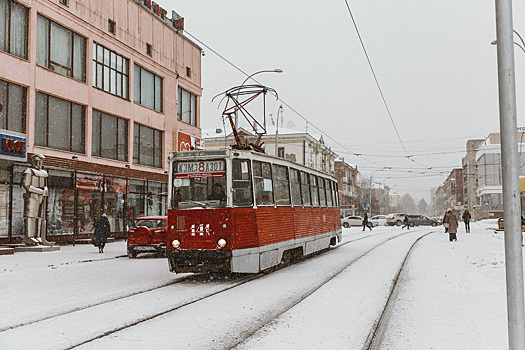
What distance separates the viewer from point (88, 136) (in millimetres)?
26703

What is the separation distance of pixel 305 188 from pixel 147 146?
1937 cm

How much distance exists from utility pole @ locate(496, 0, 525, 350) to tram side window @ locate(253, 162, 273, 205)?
7.63 m

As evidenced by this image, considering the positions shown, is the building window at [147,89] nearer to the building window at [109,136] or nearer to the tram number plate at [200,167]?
the building window at [109,136]

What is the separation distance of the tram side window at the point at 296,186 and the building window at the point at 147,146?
18.6 meters

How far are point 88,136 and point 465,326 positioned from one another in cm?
2349

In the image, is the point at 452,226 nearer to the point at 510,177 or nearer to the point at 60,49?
the point at 60,49

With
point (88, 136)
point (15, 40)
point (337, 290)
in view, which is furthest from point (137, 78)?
point (337, 290)

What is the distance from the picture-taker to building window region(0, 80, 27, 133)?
2181 cm

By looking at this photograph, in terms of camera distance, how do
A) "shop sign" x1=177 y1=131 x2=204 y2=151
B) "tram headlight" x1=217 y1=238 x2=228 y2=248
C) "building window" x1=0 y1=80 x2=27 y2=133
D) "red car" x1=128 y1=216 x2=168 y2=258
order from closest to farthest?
"tram headlight" x1=217 y1=238 x2=228 y2=248, "red car" x1=128 y1=216 x2=168 y2=258, "building window" x1=0 y1=80 x2=27 y2=133, "shop sign" x1=177 y1=131 x2=204 y2=151

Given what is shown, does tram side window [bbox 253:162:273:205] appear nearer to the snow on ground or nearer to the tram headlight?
the tram headlight

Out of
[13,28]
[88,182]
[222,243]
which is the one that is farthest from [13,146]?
[222,243]

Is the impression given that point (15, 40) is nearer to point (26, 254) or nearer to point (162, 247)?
point (26, 254)

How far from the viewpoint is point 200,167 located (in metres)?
11.5

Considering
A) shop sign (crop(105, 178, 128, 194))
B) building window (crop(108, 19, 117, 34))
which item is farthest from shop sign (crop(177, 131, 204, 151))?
building window (crop(108, 19, 117, 34))
